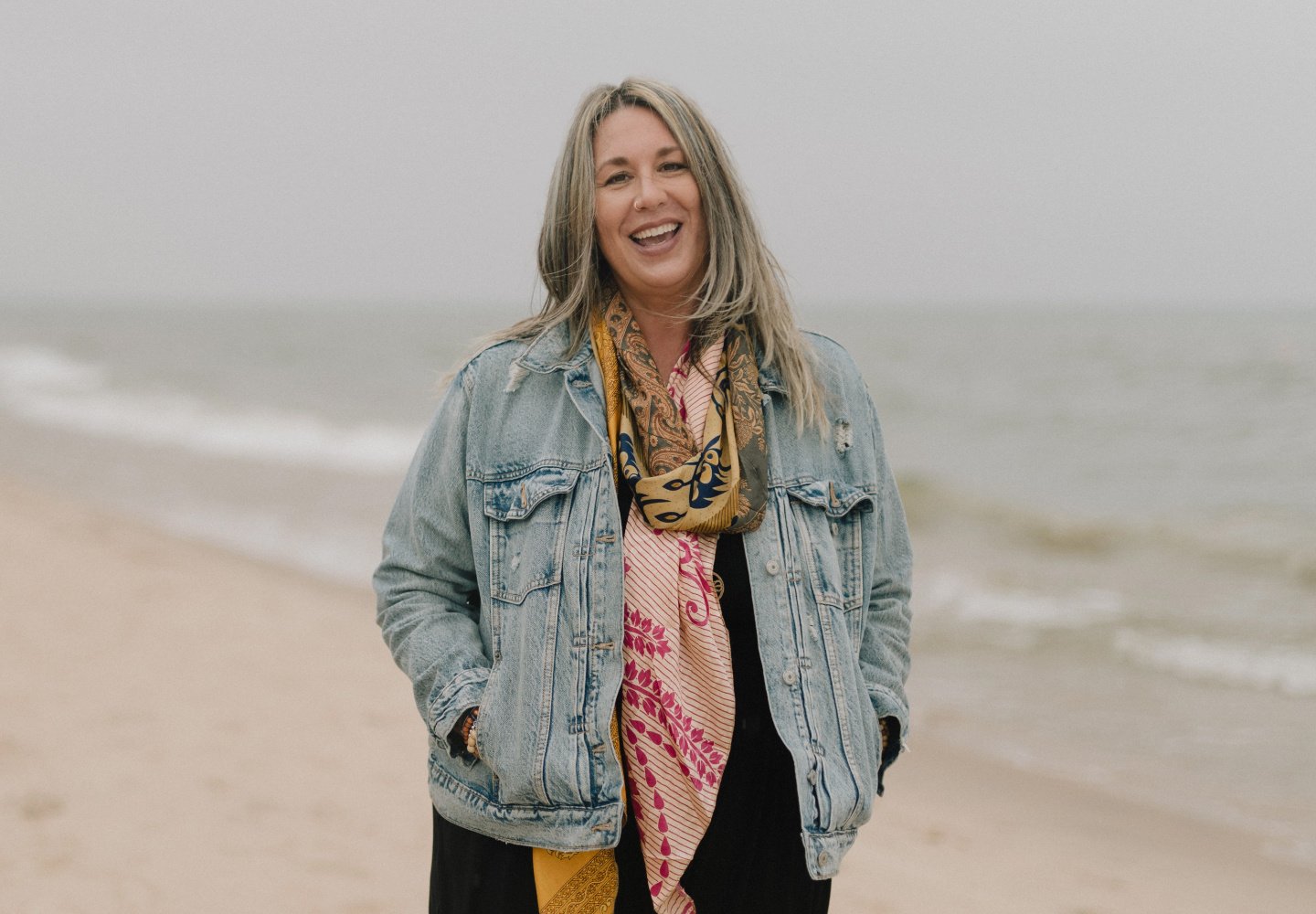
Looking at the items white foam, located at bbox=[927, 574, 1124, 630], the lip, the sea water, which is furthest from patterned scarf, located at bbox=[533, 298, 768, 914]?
white foam, located at bbox=[927, 574, 1124, 630]

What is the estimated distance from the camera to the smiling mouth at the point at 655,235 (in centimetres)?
207

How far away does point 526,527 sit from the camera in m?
1.97

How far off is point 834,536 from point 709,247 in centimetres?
59

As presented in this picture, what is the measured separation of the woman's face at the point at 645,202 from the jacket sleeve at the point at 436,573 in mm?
366

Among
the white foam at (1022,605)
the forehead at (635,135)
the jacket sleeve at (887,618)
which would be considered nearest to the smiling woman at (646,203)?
the forehead at (635,135)

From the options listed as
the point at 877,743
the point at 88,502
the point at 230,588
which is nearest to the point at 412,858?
the point at 877,743

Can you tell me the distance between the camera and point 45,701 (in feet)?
17.8

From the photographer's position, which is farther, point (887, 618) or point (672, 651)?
point (887, 618)

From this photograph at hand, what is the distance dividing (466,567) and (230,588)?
6.44m

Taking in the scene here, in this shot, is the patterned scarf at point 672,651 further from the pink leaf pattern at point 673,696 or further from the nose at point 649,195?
the nose at point 649,195

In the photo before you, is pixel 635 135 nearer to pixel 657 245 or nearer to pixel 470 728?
pixel 657 245

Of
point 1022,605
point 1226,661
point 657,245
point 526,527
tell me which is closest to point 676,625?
point 526,527

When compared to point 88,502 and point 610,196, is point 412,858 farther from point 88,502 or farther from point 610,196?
point 88,502

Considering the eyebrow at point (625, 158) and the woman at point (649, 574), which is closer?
the woman at point (649, 574)
